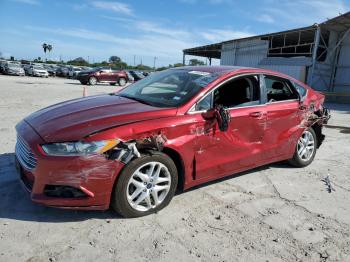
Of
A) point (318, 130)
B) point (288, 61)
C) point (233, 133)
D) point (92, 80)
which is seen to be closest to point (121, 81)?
point (92, 80)

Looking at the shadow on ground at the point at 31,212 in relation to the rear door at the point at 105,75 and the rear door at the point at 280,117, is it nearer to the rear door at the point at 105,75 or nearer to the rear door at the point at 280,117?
the rear door at the point at 280,117

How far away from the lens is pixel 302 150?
5820 mm

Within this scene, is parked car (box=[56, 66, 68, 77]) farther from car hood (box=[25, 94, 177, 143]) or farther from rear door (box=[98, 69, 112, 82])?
car hood (box=[25, 94, 177, 143])

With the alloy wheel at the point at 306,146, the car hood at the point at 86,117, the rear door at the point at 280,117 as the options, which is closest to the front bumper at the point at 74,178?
the car hood at the point at 86,117

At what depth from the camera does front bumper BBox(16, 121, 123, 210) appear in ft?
10.9

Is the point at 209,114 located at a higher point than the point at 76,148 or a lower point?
higher

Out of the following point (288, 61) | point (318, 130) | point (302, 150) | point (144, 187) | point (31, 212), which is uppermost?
point (288, 61)

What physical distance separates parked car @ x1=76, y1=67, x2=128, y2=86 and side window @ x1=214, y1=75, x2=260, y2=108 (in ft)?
82.8

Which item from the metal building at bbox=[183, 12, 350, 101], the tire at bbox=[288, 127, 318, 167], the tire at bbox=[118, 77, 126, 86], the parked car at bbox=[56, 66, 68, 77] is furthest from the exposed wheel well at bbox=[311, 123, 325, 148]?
the parked car at bbox=[56, 66, 68, 77]

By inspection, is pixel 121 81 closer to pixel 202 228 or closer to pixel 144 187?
pixel 144 187

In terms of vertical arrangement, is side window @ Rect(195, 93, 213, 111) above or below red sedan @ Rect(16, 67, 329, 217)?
above

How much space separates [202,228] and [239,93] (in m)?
2.02

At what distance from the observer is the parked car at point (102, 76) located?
28.7 metres

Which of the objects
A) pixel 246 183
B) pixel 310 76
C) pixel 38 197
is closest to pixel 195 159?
Result: pixel 246 183
